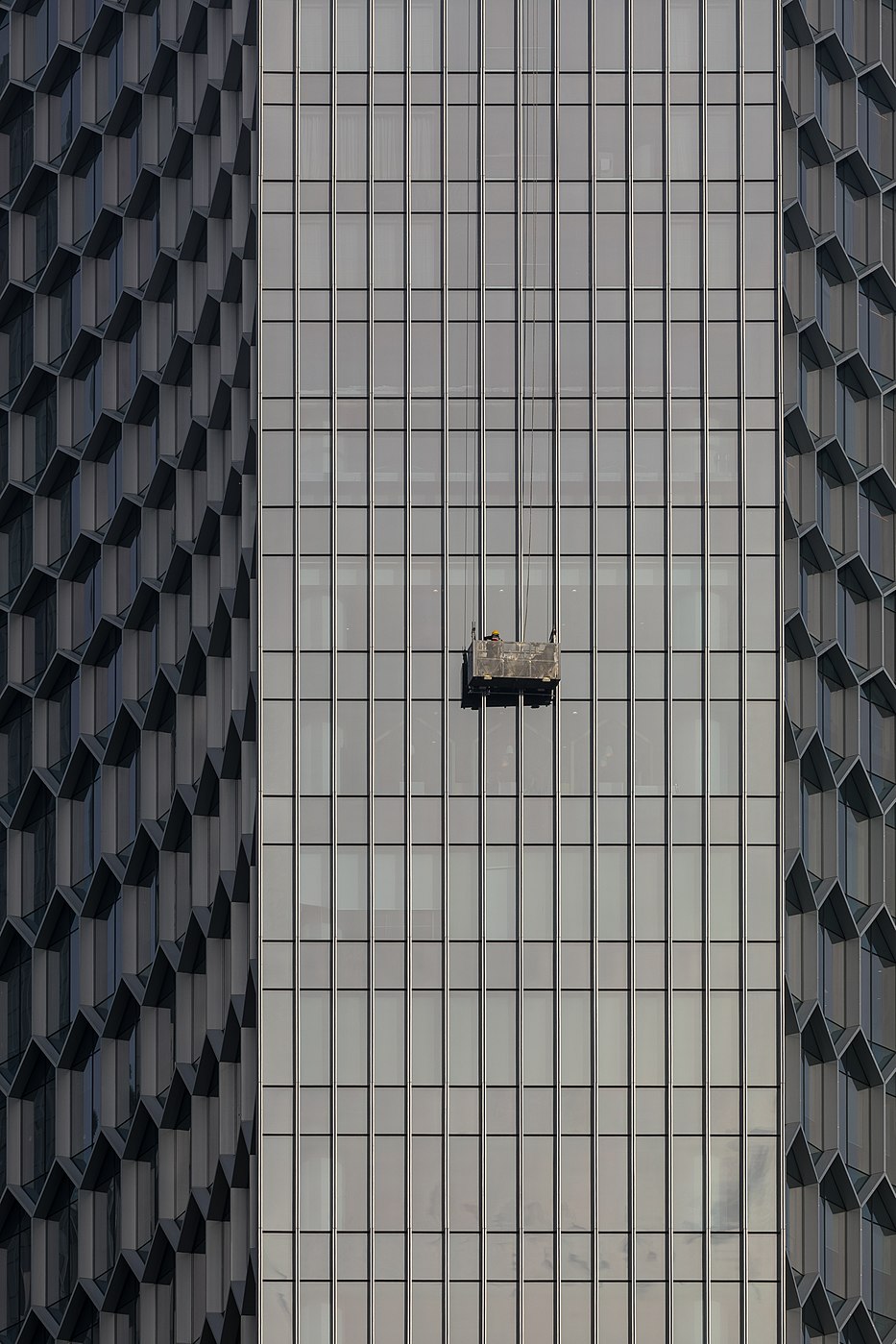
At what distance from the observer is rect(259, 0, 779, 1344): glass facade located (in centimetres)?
7075

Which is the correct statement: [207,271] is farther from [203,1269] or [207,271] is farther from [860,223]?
[203,1269]

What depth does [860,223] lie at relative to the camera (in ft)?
266

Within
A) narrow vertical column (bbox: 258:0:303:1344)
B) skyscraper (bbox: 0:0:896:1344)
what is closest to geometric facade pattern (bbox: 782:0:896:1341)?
skyscraper (bbox: 0:0:896:1344)

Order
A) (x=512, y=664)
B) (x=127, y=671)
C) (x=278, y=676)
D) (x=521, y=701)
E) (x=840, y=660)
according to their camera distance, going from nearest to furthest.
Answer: (x=512, y=664), (x=521, y=701), (x=278, y=676), (x=840, y=660), (x=127, y=671)

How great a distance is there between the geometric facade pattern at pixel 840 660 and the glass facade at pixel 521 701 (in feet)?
12.1

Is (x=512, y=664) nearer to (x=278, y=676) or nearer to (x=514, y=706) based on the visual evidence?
(x=514, y=706)

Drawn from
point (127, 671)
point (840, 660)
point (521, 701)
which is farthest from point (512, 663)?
point (127, 671)

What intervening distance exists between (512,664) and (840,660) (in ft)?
42.2

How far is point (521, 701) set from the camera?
239 feet

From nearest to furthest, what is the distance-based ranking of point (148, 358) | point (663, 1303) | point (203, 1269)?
1. point (663, 1303)
2. point (203, 1269)
3. point (148, 358)

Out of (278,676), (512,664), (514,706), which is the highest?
(512,664)

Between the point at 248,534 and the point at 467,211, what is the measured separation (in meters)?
12.5

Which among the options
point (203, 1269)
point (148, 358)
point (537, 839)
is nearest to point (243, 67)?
point (148, 358)

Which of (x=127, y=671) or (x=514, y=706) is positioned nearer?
(x=514, y=706)
